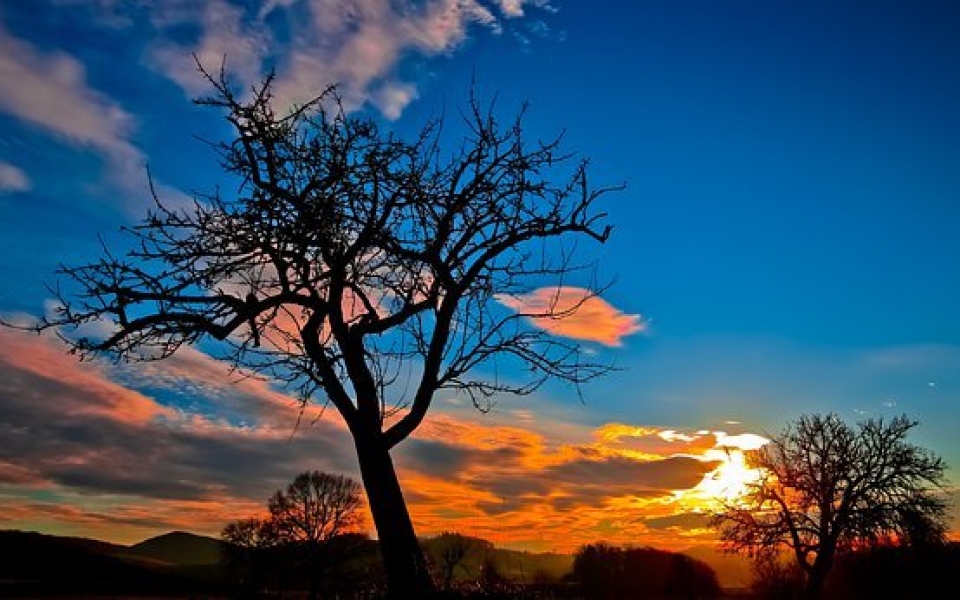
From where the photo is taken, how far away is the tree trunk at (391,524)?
7.28 m

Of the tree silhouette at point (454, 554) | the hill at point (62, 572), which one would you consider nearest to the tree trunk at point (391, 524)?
the tree silhouette at point (454, 554)

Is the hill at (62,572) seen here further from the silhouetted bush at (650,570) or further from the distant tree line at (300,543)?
the silhouetted bush at (650,570)

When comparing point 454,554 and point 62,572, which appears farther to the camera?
point 62,572

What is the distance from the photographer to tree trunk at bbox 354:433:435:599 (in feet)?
23.9

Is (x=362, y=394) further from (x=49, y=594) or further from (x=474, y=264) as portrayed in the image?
(x=49, y=594)

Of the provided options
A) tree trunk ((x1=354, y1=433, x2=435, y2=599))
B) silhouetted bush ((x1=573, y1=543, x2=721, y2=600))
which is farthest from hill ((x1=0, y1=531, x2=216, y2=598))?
tree trunk ((x1=354, y1=433, x2=435, y2=599))

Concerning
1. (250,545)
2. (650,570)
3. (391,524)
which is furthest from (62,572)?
(391,524)

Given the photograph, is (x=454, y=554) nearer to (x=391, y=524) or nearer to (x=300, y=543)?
(x=391, y=524)

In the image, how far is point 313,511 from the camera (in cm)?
4619

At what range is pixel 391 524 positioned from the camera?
754cm

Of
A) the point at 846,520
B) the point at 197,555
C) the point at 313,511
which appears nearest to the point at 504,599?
the point at 846,520

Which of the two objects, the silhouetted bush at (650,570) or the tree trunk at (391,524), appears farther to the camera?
the silhouetted bush at (650,570)

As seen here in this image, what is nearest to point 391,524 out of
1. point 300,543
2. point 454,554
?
point 454,554

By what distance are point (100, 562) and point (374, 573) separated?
5896cm
